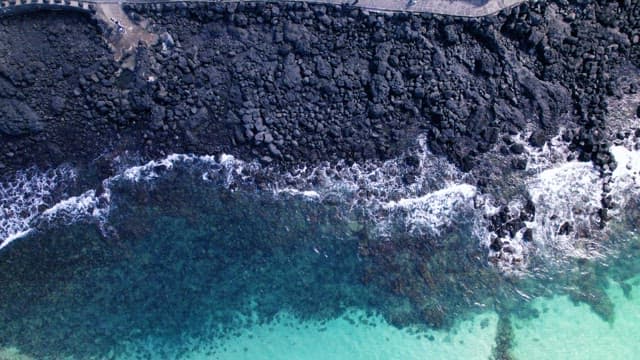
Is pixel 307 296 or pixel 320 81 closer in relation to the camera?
pixel 307 296

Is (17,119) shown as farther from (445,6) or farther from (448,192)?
(445,6)

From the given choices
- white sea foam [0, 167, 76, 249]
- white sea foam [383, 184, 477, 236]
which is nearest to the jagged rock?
white sea foam [0, 167, 76, 249]

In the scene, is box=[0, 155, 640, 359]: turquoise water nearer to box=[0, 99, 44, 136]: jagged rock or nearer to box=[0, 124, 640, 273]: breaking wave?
box=[0, 124, 640, 273]: breaking wave

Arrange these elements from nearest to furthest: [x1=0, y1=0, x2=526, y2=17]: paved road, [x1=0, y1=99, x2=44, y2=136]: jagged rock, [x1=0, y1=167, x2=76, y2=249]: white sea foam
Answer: [x1=0, y1=0, x2=526, y2=17]: paved road < [x1=0, y1=99, x2=44, y2=136]: jagged rock < [x1=0, y1=167, x2=76, y2=249]: white sea foam

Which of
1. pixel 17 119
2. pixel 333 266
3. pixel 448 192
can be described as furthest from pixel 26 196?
pixel 448 192

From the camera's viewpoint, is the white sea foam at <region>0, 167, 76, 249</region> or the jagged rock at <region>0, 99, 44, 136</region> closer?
the jagged rock at <region>0, 99, 44, 136</region>

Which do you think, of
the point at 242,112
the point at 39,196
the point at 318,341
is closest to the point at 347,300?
the point at 318,341
